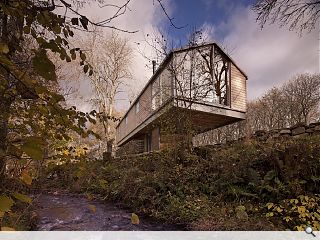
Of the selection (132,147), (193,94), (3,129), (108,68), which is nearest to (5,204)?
(3,129)

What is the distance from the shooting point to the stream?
291 cm

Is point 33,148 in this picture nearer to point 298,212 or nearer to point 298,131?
point 298,212

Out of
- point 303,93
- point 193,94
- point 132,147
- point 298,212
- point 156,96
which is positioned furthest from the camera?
point 132,147

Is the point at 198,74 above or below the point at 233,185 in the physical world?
above

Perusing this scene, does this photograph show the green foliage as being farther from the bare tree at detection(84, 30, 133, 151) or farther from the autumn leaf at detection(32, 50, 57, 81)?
the autumn leaf at detection(32, 50, 57, 81)

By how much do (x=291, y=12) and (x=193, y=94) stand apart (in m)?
2.77

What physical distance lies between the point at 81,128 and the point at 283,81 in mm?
2323

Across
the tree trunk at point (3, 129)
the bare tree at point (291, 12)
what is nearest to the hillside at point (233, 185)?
the tree trunk at point (3, 129)

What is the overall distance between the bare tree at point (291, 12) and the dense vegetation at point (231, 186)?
1.49m

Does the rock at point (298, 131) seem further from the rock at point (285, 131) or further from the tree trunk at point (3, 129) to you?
the tree trunk at point (3, 129)

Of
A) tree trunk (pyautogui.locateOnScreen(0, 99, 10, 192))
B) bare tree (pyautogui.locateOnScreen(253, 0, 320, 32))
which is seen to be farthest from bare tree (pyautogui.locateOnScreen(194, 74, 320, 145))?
tree trunk (pyautogui.locateOnScreen(0, 99, 10, 192))

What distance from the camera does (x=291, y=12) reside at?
2.62 m

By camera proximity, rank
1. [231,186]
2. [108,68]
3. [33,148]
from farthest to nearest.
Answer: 1. [231,186]
2. [108,68]
3. [33,148]

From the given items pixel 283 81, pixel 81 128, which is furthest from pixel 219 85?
pixel 81 128
